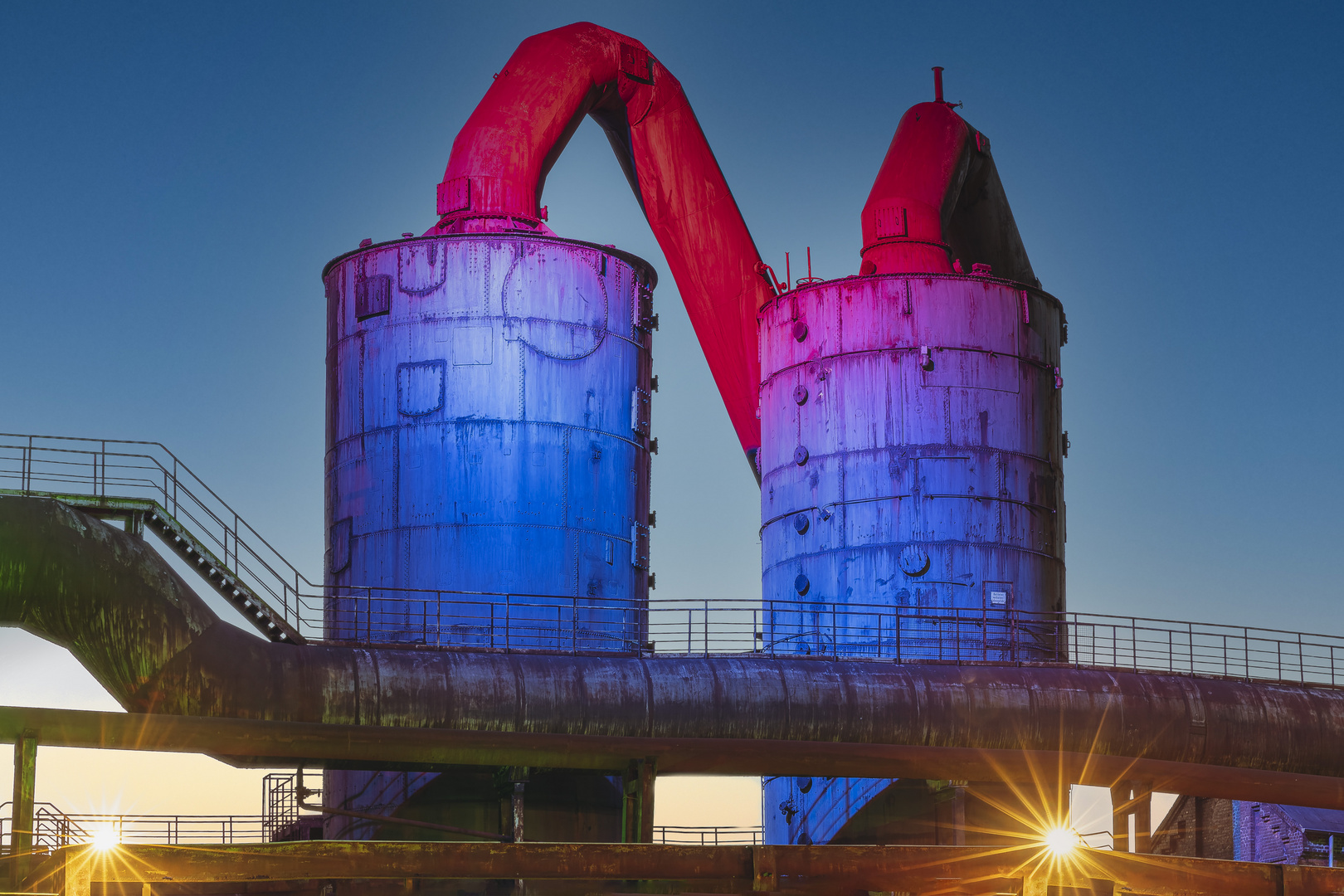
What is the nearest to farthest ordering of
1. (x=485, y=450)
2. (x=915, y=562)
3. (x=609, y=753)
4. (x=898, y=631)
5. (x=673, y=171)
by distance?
(x=609, y=753) → (x=898, y=631) → (x=485, y=450) → (x=915, y=562) → (x=673, y=171)

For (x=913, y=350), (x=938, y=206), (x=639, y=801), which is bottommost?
(x=639, y=801)

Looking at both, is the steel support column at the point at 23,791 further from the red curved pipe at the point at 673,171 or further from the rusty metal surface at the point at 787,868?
the red curved pipe at the point at 673,171

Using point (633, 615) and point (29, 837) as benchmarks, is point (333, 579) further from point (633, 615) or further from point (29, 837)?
point (29, 837)

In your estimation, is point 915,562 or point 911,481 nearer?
point 915,562

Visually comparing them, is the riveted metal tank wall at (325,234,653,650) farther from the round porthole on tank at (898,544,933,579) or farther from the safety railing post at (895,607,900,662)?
the round porthole on tank at (898,544,933,579)

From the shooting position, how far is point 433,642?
32938mm

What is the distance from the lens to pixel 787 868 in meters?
21.0

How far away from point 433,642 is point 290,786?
5.01 metres

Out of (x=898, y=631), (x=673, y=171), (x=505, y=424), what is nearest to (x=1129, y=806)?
(x=898, y=631)

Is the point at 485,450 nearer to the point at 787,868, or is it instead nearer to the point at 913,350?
the point at 913,350

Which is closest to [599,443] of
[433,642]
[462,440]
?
[462,440]

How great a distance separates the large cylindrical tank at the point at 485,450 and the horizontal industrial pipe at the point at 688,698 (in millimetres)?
4559

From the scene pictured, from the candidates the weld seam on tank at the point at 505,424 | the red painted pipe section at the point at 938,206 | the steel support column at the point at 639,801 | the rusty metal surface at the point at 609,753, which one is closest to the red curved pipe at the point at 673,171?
the red painted pipe section at the point at 938,206

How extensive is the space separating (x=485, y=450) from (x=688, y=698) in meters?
7.42
